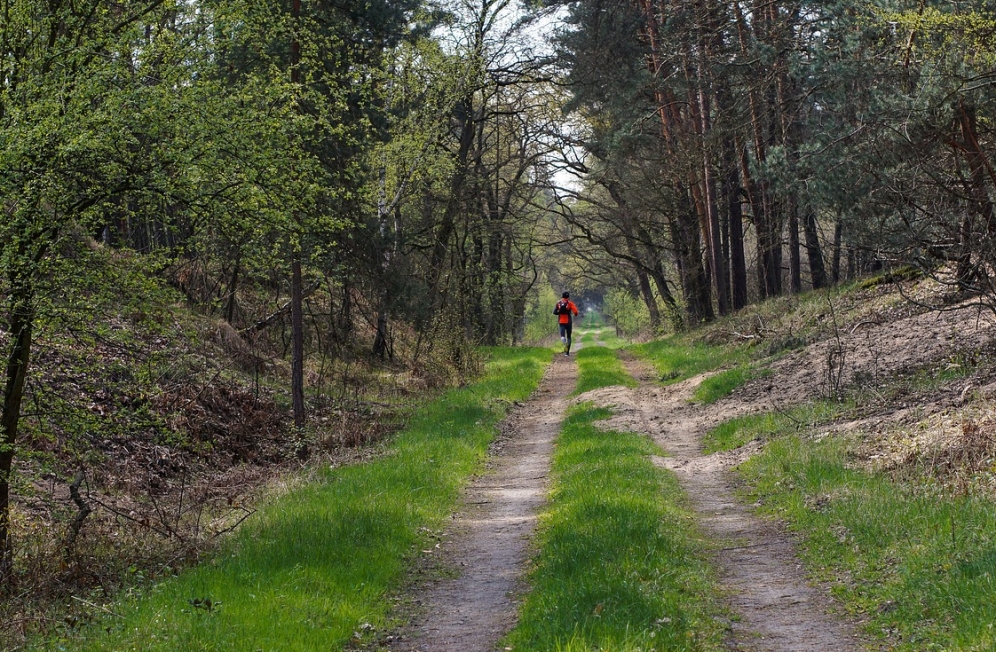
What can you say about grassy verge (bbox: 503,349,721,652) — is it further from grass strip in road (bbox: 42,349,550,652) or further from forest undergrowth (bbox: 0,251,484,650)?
forest undergrowth (bbox: 0,251,484,650)

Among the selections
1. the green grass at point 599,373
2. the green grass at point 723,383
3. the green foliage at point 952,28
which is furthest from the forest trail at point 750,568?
the green grass at point 599,373

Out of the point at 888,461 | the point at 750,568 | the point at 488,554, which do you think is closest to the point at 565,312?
the point at 888,461

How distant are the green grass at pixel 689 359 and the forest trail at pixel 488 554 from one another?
681 cm

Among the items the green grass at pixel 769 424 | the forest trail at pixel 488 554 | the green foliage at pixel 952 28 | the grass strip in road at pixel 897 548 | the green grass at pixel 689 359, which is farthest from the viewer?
the green grass at pixel 689 359

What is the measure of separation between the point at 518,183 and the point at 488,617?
32716mm

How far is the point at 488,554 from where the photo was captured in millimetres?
8336

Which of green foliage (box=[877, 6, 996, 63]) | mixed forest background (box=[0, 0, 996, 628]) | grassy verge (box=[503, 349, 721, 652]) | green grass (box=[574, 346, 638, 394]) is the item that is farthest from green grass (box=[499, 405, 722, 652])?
green grass (box=[574, 346, 638, 394])

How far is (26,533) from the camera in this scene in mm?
9578

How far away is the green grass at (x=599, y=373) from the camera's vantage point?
20.7m

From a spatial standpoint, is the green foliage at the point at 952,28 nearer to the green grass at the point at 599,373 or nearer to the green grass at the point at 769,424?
the green grass at the point at 769,424

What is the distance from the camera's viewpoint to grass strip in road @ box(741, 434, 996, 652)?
211 inches

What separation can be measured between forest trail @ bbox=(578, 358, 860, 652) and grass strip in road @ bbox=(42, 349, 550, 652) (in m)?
2.73

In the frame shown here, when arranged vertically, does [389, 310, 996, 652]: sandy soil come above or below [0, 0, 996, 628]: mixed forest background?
below

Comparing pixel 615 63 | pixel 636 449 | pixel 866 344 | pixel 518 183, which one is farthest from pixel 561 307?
pixel 636 449
